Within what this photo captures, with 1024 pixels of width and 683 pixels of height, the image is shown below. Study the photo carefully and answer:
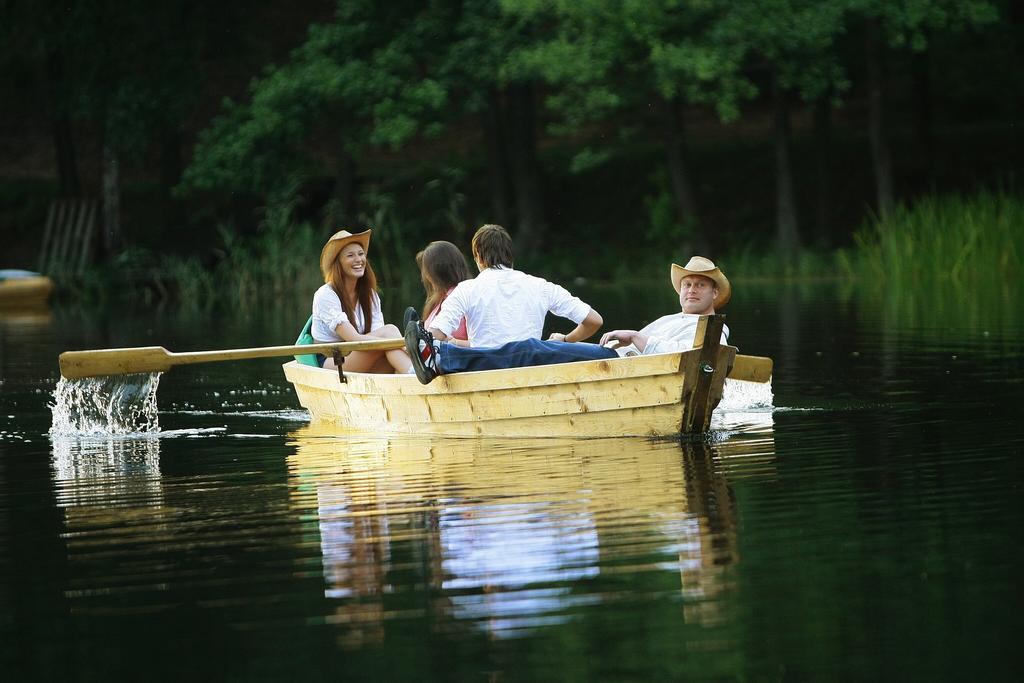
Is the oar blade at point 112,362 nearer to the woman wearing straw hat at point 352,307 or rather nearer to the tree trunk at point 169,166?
the woman wearing straw hat at point 352,307

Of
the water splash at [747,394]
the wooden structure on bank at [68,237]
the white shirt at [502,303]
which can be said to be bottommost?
the water splash at [747,394]

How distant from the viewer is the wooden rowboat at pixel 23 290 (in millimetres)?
27969

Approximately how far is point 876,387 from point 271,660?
24.9 ft

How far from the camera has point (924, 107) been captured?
31875 millimetres

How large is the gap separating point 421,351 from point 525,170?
Answer: 2247 centimetres

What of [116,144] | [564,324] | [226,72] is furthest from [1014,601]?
[226,72]

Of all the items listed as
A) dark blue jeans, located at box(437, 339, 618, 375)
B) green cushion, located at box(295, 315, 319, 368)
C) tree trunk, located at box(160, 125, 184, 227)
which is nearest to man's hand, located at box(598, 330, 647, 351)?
dark blue jeans, located at box(437, 339, 618, 375)

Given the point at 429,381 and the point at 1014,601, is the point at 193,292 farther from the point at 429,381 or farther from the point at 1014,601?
the point at 1014,601

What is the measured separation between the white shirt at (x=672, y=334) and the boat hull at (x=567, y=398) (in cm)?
28

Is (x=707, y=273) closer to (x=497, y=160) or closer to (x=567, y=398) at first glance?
(x=567, y=398)

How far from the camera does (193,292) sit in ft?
94.0

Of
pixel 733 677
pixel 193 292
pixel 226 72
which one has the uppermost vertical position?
pixel 226 72

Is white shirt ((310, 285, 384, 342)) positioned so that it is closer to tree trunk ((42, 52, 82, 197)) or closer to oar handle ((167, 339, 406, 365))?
oar handle ((167, 339, 406, 365))

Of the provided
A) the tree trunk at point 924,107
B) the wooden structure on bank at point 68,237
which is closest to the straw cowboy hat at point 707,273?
the tree trunk at point 924,107
